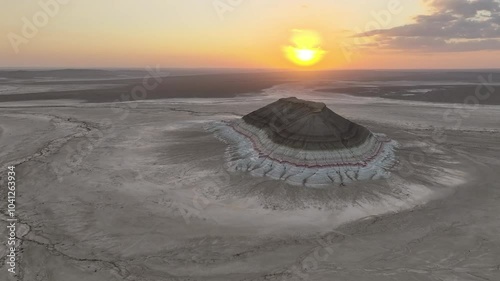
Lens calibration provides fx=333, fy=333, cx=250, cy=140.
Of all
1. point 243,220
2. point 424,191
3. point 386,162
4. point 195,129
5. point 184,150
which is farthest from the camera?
point 195,129

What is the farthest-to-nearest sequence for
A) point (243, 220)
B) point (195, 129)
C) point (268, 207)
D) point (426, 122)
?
point (426, 122) < point (195, 129) < point (268, 207) < point (243, 220)

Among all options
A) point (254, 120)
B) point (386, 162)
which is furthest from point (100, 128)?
point (386, 162)

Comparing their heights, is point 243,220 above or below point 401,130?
below

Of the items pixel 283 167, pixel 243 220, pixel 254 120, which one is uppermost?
pixel 254 120

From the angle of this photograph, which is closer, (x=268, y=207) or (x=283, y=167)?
(x=268, y=207)

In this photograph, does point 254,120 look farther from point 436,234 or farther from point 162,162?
point 436,234

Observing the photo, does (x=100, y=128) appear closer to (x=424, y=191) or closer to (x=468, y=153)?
(x=424, y=191)
